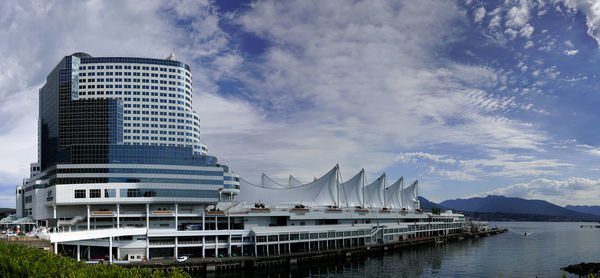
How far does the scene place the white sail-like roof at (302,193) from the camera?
12394 centimetres

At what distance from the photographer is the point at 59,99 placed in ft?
321

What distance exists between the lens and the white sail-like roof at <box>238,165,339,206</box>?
407ft

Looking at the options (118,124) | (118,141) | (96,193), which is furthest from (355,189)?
(96,193)

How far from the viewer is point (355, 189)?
473ft

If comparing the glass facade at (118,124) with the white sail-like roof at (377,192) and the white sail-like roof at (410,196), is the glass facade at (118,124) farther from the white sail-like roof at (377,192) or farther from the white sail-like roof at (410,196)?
the white sail-like roof at (410,196)

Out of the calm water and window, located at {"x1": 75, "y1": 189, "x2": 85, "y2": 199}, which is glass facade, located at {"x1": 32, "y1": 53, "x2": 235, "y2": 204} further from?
the calm water

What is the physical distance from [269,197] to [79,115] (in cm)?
5120

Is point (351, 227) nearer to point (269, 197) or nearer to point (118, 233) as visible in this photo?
point (269, 197)

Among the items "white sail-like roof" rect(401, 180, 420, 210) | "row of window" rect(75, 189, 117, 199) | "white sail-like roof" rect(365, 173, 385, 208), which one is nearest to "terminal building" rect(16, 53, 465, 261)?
"row of window" rect(75, 189, 117, 199)

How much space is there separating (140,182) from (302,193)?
47561 millimetres

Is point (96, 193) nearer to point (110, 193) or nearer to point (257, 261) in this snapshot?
point (110, 193)

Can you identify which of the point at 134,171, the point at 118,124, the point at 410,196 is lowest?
the point at 410,196

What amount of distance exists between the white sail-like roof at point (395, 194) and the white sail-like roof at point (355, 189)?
27.5 m

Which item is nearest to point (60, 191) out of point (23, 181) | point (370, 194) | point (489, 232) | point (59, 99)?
point (59, 99)
